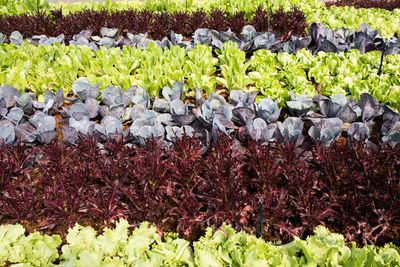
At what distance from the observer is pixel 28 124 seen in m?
3.24

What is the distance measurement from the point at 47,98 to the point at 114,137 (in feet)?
3.73

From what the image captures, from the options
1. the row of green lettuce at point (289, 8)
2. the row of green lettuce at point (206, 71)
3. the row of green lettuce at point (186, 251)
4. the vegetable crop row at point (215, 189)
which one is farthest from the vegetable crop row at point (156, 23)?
the row of green lettuce at point (186, 251)

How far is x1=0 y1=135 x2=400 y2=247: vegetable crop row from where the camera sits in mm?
2312

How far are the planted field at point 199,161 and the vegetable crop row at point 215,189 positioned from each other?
11mm

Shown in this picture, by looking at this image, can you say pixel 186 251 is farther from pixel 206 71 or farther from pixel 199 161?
pixel 206 71

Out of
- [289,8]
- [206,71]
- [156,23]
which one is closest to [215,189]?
[206,71]

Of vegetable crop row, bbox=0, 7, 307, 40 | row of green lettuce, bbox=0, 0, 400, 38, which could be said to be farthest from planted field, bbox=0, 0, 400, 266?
row of green lettuce, bbox=0, 0, 400, 38

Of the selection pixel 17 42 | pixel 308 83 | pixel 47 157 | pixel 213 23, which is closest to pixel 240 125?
pixel 308 83

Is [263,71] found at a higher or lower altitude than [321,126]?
higher

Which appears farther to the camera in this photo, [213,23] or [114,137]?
[213,23]

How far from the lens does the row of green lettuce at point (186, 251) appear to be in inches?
67.9

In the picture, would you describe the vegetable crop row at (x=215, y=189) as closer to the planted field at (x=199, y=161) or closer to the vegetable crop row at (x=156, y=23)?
the planted field at (x=199, y=161)

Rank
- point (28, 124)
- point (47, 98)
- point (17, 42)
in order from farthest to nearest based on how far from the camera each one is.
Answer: point (17, 42), point (47, 98), point (28, 124)

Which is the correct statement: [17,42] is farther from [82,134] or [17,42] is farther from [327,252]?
[327,252]
